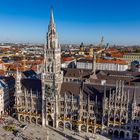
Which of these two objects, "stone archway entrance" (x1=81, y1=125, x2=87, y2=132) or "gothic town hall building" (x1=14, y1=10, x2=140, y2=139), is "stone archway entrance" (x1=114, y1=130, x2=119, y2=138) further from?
"stone archway entrance" (x1=81, y1=125, x2=87, y2=132)

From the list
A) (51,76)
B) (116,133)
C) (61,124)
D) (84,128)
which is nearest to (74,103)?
(84,128)

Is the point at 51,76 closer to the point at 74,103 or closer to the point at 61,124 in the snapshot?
the point at 74,103

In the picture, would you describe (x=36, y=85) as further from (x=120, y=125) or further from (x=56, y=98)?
(x=120, y=125)

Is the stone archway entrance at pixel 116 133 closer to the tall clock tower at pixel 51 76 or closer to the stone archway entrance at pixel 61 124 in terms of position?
the stone archway entrance at pixel 61 124

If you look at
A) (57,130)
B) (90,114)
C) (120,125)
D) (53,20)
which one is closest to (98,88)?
(90,114)

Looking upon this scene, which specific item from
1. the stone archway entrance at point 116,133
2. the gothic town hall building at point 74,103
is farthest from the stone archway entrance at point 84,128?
the stone archway entrance at point 116,133

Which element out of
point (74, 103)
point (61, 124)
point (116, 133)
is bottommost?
point (116, 133)

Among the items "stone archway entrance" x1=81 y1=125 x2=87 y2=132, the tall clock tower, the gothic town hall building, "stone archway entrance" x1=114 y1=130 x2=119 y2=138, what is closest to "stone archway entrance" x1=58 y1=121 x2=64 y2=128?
the gothic town hall building

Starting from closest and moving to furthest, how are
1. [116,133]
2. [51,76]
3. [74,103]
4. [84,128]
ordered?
1. [116,133]
2. [84,128]
3. [74,103]
4. [51,76]
